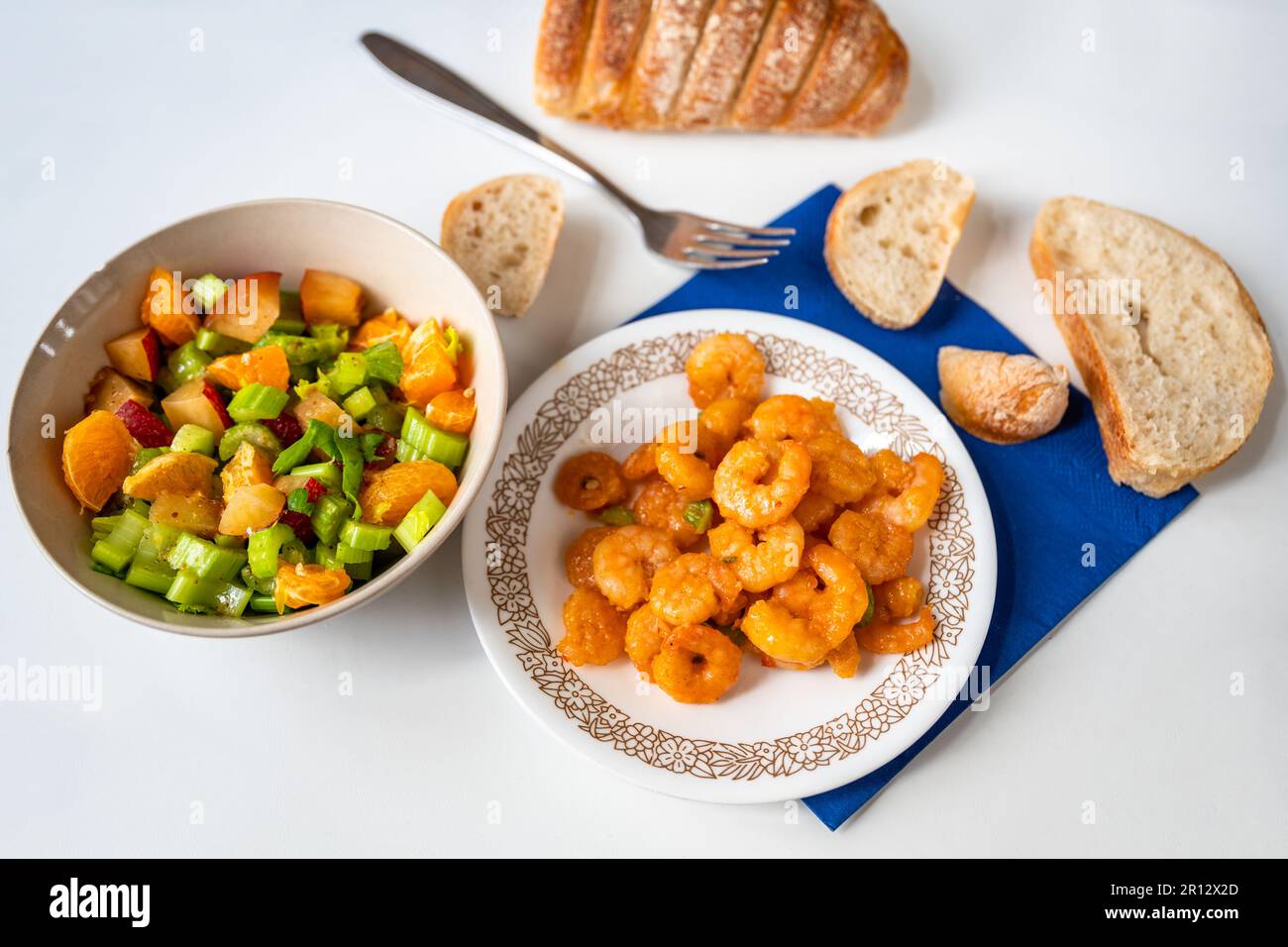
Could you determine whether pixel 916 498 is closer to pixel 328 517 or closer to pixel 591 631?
pixel 591 631

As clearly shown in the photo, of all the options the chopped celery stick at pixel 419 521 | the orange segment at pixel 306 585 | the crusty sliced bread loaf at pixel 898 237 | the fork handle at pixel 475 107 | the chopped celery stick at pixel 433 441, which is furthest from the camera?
the fork handle at pixel 475 107

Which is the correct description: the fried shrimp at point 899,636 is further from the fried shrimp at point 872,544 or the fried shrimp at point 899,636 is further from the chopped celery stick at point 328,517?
the chopped celery stick at point 328,517

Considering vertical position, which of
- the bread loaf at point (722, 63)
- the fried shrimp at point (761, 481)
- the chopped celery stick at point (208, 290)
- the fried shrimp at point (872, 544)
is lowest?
the chopped celery stick at point (208, 290)

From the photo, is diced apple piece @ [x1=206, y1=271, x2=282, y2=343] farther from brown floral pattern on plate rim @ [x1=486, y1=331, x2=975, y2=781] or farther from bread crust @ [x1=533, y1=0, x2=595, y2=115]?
bread crust @ [x1=533, y1=0, x2=595, y2=115]

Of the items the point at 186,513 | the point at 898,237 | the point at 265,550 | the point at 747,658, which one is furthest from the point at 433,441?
the point at 898,237

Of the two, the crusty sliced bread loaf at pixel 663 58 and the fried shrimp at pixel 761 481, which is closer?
the fried shrimp at pixel 761 481

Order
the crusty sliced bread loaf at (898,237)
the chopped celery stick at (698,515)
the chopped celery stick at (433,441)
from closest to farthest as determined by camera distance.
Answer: the chopped celery stick at (433,441)
the chopped celery stick at (698,515)
the crusty sliced bread loaf at (898,237)

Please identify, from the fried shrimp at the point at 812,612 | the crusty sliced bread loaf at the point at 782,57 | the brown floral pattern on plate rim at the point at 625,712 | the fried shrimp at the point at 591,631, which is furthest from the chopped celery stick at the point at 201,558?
the crusty sliced bread loaf at the point at 782,57

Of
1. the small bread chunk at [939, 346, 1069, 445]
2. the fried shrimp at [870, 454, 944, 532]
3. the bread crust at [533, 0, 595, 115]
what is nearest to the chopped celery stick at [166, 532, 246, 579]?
the fried shrimp at [870, 454, 944, 532]
